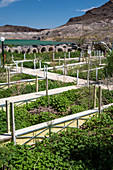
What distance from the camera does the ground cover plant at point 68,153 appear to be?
4789mm

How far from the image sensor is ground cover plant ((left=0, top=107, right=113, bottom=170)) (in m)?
4.79

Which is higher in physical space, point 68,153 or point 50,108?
point 50,108

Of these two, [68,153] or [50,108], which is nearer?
[68,153]

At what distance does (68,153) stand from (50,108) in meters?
3.07

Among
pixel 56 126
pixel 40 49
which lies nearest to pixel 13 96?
pixel 56 126

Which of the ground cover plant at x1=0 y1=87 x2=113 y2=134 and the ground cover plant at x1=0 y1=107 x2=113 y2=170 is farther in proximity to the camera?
the ground cover plant at x1=0 y1=87 x2=113 y2=134

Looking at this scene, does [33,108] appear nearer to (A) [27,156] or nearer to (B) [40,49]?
(A) [27,156]

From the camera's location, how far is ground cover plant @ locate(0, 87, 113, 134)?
7.29m

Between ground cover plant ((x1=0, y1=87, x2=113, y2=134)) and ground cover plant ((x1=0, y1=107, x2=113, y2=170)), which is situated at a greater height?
ground cover plant ((x1=0, y1=87, x2=113, y2=134))

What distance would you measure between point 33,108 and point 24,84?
3578 millimetres

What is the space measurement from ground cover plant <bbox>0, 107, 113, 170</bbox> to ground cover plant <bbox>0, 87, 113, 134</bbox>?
52.7 inches

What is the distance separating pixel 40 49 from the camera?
3027 cm

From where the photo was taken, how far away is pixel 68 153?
17.3 feet

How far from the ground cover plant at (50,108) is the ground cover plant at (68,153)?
134 cm
